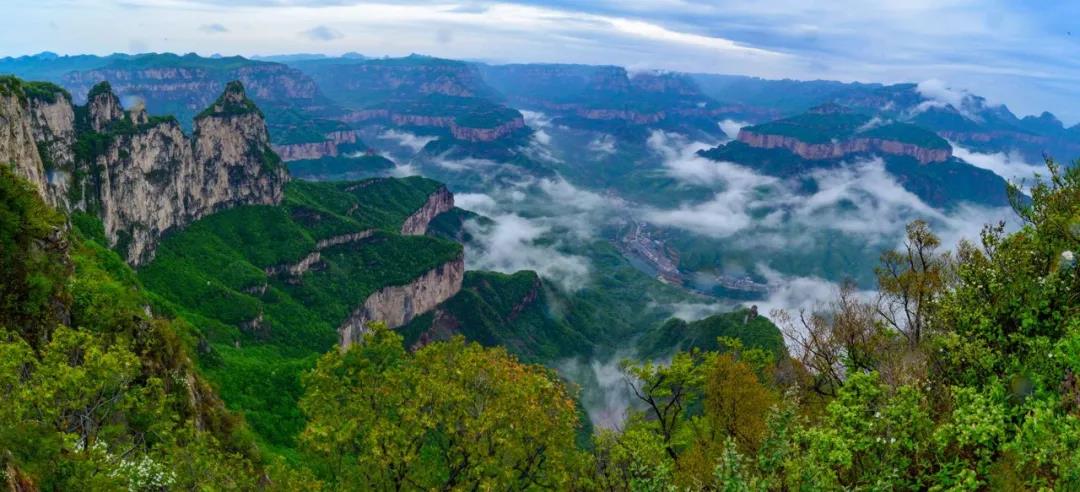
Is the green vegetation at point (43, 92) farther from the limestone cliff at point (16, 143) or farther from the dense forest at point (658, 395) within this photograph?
the dense forest at point (658, 395)

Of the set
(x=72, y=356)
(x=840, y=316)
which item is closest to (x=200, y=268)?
(x=72, y=356)

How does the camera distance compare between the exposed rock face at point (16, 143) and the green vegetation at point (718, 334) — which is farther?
the green vegetation at point (718, 334)

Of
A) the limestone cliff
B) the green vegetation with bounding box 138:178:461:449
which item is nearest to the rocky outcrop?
the green vegetation with bounding box 138:178:461:449

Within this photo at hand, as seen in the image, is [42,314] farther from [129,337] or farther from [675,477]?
[675,477]

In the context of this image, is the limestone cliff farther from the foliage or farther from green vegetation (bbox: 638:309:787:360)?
green vegetation (bbox: 638:309:787:360)

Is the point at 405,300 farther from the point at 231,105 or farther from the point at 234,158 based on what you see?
the point at 231,105

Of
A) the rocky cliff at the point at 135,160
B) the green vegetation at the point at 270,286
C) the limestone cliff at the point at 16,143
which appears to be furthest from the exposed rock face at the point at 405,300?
the limestone cliff at the point at 16,143
